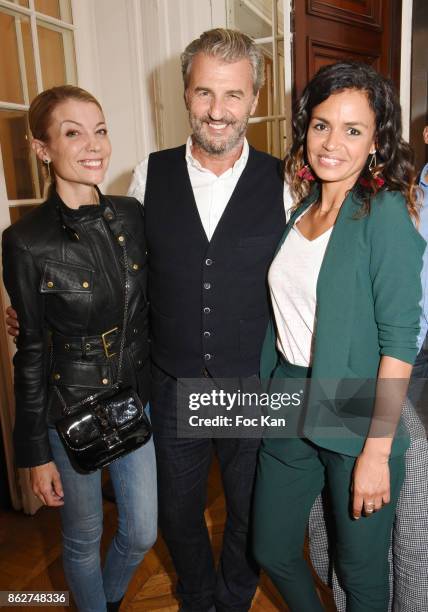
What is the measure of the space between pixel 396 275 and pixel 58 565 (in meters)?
1.79

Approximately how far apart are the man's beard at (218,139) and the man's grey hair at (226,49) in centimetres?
14

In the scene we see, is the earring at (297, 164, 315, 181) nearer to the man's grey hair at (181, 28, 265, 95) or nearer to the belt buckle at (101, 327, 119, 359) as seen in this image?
the man's grey hair at (181, 28, 265, 95)

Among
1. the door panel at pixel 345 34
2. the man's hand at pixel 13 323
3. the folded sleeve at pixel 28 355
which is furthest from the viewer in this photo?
the door panel at pixel 345 34

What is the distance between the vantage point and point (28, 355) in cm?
126

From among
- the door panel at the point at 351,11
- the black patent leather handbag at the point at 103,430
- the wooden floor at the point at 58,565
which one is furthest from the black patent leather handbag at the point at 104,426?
the door panel at the point at 351,11

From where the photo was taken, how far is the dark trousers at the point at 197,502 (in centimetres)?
154

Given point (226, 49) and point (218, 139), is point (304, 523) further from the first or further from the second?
point (226, 49)

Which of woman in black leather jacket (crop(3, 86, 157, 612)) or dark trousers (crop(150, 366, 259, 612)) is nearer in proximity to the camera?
woman in black leather jacket (crop(3, 86, 157, 612))

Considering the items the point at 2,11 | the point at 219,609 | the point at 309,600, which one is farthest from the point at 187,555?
the point at 2,11

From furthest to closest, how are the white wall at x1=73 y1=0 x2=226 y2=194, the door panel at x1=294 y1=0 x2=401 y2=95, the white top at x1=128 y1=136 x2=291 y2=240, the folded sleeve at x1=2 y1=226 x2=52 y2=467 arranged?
1. the white wall at x1=73 y1=0 x2=226 y2=194
2. the door panel at x1=294 y1=0 x2=401 y2=95
3. the white top at x1=128 y1=136 x2=291 y2=240
4. the folded sleeve at x1=2 y1=226 x2=52 y2=467

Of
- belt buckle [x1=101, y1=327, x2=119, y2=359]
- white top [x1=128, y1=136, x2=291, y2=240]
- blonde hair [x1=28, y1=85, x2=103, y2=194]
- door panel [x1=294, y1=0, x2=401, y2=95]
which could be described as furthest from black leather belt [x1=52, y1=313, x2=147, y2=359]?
door panel [x1=294, y1=0, x2=401, y2=95]

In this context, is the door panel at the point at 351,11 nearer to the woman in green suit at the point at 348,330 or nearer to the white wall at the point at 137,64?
the white wall at the point at 137,64

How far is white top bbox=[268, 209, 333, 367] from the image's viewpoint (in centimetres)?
126

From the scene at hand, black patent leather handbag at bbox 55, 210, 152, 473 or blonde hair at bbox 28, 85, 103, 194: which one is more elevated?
blonde hair at bbox 28, 85, 103, 194
